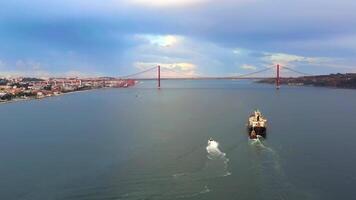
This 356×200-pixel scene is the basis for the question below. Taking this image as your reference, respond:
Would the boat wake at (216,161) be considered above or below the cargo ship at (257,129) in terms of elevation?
below

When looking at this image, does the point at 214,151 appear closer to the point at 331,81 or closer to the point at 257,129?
the point at 257,129

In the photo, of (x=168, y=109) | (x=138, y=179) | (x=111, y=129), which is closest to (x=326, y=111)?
(x=168, y=109)

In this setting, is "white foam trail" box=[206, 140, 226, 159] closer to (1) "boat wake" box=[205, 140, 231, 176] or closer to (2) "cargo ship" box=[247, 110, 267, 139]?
(1) "boat wake" box=[205, 140, 231, 176]

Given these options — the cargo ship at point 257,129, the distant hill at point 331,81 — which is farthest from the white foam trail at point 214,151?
the distant hill at point 331,81

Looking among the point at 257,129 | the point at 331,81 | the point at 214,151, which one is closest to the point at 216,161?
the point at 214,151

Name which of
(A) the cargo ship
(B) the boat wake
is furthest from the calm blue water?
(A) the cargo ship

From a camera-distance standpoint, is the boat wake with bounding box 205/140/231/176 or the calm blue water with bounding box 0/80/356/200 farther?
the boat wake with bounding box 205/140/231/176

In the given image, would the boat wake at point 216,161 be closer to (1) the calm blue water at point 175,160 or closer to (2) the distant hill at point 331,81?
(1) the calm blue water at point 175,160

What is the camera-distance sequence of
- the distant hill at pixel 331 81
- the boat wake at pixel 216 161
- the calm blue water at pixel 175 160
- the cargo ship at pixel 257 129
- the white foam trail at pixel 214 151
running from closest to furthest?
1. the calm blue water at pixel 175 160
2. the boat wake at pixel 216 161
3. the white foam trail at pixel 214 151
4. the cargo ship at pixel 257 129
5. the distant hill at pixel 331 81

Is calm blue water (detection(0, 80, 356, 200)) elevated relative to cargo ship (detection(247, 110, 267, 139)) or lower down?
lower down

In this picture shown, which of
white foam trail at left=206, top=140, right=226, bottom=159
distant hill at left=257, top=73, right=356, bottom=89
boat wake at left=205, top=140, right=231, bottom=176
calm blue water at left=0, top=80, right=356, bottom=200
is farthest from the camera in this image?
distant hill at left=257, top=73, right=356, bottom=89

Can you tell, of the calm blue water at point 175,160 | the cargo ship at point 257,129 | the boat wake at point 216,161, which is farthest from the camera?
the cargo ship at point 257,129

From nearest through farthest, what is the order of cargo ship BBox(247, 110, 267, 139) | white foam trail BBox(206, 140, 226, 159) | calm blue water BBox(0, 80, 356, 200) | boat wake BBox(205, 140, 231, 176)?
calm blue water BBox(0, 80, 356, 200), boat wake BBox(205, 140, 231, 176), white foam trail BBox(206, 140, 226, 159), cargo ship BBox(247, 110, 267, 139)

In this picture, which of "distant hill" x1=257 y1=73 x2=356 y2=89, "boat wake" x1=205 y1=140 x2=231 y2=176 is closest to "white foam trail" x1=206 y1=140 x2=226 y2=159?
"boat wake" x1=205 y1=140 x2=231 y2=176
